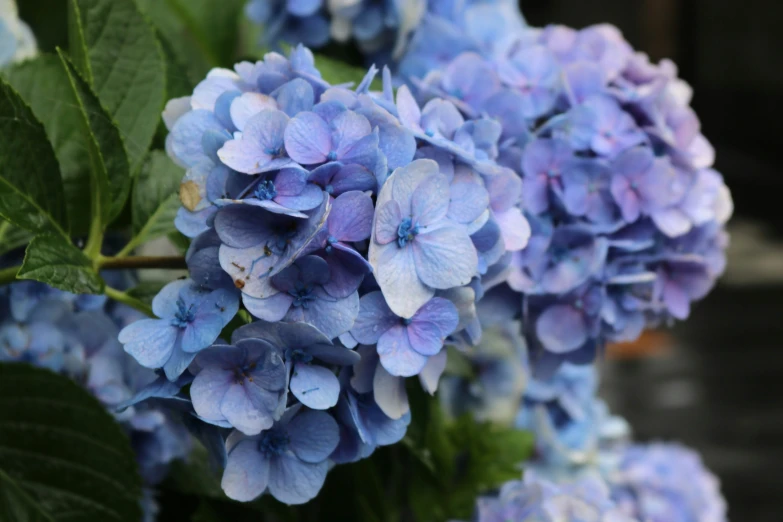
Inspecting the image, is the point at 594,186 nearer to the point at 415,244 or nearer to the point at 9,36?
the point at 415,244

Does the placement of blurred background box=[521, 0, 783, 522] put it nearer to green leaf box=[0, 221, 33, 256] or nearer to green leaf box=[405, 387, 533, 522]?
green leaf box=[405, 387, 533, 522]

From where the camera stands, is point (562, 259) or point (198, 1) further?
point (198, 1)

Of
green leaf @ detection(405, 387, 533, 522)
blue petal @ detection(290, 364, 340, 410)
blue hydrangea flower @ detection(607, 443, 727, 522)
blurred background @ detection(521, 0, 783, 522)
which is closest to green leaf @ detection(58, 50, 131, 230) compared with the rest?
blue petal @ detection(290, 364, 340, 410)

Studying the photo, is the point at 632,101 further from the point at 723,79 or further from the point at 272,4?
the point at 723,79

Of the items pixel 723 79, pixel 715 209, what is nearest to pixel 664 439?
pixel 715 209

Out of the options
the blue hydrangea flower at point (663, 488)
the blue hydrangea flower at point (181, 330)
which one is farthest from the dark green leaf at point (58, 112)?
the blue hydrangea flower at point (663, 488)

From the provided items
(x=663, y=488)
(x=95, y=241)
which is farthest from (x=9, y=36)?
(x=663, y=488)
